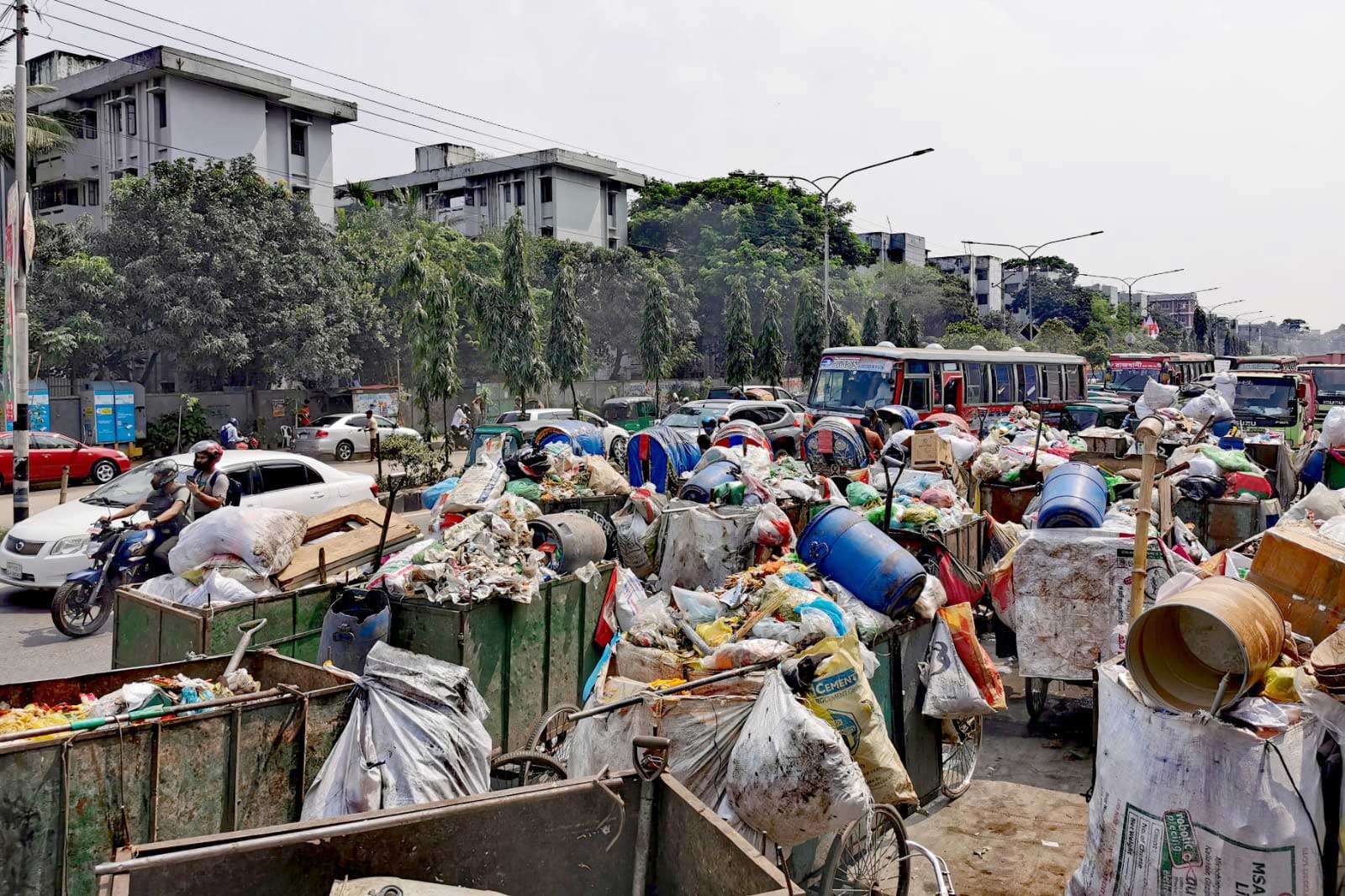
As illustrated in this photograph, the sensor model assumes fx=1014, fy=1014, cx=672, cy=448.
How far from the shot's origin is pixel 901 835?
4.73 m

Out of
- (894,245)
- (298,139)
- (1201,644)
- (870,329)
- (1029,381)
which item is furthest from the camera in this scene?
(894,245)

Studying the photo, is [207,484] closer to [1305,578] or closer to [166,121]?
[1305,578]

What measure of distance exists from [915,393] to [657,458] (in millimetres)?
11350

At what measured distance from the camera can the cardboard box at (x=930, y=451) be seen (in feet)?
39.4

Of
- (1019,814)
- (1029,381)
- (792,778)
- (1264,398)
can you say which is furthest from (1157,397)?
(792,778)

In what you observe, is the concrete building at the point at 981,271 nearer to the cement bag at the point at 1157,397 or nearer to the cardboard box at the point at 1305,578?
the cement bag at the point at 1157,397

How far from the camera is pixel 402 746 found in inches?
172

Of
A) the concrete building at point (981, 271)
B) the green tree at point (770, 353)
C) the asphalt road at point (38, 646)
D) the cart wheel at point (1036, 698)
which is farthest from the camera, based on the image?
the concrete building at point (981, 271)

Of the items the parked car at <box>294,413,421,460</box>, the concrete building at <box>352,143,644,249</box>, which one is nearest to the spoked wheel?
the parked car at <box>294,413,421,460</box>

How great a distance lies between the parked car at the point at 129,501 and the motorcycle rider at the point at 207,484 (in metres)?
0.72

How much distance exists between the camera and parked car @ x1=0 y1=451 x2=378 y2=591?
10.8m

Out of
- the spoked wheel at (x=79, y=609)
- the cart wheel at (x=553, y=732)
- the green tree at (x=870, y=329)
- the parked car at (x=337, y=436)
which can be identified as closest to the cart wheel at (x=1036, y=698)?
the cart wheel at (x=553, y=732)

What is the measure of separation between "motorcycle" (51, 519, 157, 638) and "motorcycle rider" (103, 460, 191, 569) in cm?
8

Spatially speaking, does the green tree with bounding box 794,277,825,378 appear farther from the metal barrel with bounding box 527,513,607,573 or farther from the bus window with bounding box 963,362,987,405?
the metal barrel with bounding box 527,513,607,573
